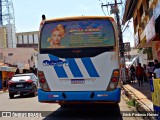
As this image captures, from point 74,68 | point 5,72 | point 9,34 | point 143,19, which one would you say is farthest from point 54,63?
point 9,34

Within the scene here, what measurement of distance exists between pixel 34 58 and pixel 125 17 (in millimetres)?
33961

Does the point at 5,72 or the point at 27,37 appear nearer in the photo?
the point at 5,72

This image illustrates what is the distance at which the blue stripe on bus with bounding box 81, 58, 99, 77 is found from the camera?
426 inches

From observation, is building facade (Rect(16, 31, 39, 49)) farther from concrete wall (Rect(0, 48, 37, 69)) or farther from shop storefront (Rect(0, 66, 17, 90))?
shop storefront (Rect(0, 66, 17, 90))

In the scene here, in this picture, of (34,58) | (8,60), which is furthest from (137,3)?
(34,58)

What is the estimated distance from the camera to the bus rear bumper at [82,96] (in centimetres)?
1059

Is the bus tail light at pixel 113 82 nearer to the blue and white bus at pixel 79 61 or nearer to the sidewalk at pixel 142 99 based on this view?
the blue and white bus at pixel 79 61

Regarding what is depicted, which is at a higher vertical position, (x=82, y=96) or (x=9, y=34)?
(x=9, y=34)

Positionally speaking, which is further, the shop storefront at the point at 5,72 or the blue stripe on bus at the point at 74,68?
the shop storefront at the point at 5,72

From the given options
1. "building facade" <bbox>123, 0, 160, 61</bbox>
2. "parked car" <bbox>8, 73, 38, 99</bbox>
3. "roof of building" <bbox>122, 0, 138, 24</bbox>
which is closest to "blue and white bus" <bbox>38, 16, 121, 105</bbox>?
"building facade" <bbox>123, 0, 160, 61</bbox>

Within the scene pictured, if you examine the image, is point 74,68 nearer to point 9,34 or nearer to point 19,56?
point 19,56

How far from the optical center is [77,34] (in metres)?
11.0

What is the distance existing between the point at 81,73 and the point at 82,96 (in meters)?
0.71

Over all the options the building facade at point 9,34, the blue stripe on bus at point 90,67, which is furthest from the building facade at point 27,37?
the blue stripe on bus at point 90,67
